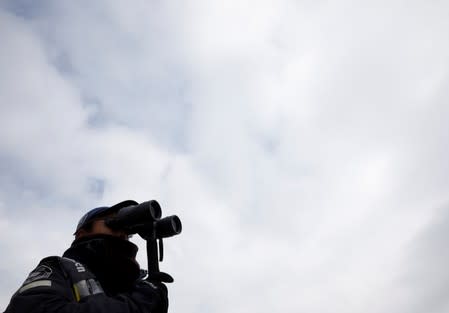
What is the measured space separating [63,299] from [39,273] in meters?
0.46

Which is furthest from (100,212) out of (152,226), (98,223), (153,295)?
(153,295)

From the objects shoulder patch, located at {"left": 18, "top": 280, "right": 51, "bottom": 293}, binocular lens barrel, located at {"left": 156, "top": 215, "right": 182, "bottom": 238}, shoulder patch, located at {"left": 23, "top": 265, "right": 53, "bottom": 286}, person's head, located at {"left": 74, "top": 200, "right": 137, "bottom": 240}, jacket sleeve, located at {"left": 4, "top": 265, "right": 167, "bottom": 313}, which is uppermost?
person's head, located at {"left": 74, "top": 200, "right": 137, "bottom": 240}

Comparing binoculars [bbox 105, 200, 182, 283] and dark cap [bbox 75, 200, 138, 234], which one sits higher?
dark cap [bbox 75, 200, 138, 234]

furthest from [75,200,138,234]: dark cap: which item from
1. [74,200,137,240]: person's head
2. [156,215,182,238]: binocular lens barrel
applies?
[156,215,182,238]: binocular lens barrel

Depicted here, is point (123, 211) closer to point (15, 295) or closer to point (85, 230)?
point (85, 230)

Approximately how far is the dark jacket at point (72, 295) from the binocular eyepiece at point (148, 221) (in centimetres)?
54

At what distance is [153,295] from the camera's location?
349 centimetres

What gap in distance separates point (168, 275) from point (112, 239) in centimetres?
86

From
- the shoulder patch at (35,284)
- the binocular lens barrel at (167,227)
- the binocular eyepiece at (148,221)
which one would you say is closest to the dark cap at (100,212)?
the binocular eyepiece at (148,221)

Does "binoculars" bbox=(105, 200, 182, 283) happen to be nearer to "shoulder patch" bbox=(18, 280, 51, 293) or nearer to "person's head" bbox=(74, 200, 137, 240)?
"person's head" bbox=(74, 200, 137, 240)

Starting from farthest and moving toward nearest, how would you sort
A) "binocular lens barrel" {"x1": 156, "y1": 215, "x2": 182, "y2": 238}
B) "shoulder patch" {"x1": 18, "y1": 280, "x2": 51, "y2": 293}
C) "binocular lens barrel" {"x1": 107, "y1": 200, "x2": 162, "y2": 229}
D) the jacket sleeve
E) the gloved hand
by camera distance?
"binocular lens barrel" {"x1": 156, "y1": 215, "x2": 182, "y2": 238} → "binocular lens barrel" {"x1": 107, "y1": 200, "x2": 162, "y2": 229} → the gloved hand → "shoulder patch" {"x1": 18, "y1": 280, "x2": 51, "y2": 293} → the jacket sleeve

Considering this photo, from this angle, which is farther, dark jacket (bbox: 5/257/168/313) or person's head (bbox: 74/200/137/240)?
person's head (bbox: 74/200/137/240)

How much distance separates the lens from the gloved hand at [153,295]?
3.42 m

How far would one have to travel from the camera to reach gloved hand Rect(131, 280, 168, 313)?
11.2ft
